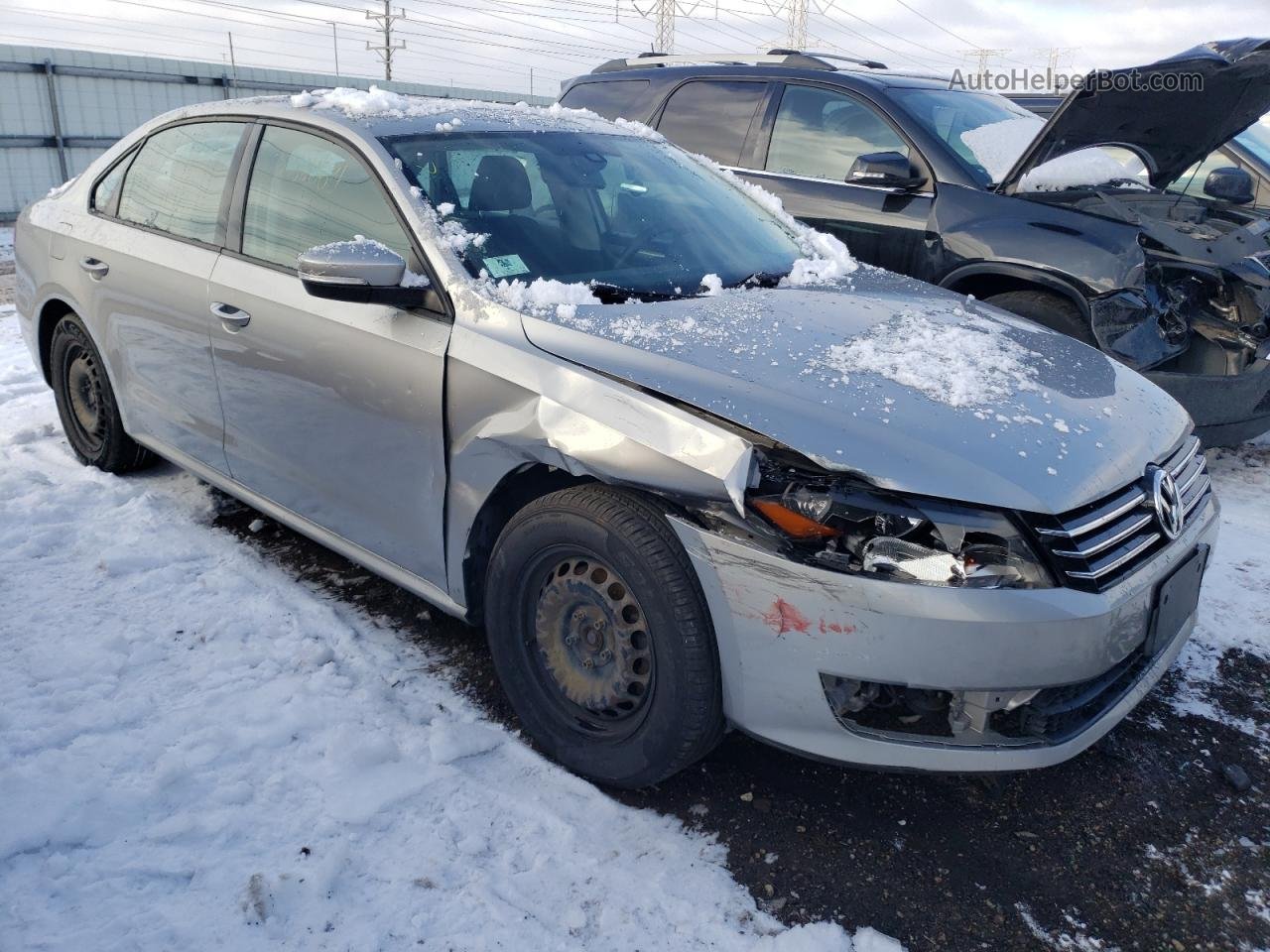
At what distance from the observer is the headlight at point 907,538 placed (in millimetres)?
2129

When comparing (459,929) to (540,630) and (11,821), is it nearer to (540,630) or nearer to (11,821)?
(540,630)

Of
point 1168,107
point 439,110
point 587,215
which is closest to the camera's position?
point 587,215

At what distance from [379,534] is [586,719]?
3.04 feet

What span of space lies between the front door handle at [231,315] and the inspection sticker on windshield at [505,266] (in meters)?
1.00

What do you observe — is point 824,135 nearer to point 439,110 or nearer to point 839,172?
point 839,172

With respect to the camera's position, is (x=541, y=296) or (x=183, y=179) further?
(x=183, y=179)

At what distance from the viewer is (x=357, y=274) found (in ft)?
8.79

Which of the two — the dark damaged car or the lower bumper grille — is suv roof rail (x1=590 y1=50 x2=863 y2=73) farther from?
the lower bumper grille

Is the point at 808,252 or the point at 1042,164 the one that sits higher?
the point at 1042,164

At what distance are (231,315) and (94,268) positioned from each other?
1.17 metres

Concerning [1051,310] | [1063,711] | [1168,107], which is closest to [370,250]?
[1063,711]

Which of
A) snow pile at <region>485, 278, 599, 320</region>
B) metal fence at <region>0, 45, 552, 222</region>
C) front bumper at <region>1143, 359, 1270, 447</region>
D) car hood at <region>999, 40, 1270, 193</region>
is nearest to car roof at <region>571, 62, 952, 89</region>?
car hood at <region>999, 40, 1270, 193</region>

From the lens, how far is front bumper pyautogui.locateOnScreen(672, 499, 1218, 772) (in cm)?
211

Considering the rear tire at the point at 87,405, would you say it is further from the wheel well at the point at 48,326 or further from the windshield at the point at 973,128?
the windshield at the point at 973,128
